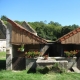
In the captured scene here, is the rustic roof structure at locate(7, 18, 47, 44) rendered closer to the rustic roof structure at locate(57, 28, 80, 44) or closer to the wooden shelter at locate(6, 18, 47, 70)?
the wooden shelter at locate(6, 18, 47, 70)

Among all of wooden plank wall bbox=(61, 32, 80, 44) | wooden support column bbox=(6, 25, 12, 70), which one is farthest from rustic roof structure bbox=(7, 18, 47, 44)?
wooden plank wall bbox=(61, 32, 80, 44)

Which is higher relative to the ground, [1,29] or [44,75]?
[1,29]

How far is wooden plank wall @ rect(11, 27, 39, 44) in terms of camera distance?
16266mm

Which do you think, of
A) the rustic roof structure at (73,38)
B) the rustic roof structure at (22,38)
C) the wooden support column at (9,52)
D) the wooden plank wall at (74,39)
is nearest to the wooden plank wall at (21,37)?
the rustic roof structure at (22,38)

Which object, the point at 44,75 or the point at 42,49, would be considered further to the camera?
the point at 42,49

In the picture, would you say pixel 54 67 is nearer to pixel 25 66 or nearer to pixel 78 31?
pixel 25 66

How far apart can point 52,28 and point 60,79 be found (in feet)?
181

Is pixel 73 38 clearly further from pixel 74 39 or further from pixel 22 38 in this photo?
pixel 22 38

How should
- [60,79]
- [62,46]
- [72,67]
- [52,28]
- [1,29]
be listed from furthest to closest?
[52,28]
[1,29]
[62,46]
[72,67]
[60,79]

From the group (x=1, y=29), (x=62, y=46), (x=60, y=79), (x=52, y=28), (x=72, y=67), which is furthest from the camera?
(x=52, y=28)

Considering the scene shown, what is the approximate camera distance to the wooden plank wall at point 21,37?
53.4 ft

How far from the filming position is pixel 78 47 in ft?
57.1

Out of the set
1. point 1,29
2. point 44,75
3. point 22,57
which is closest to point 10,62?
point 22,57

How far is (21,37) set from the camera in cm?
1631
